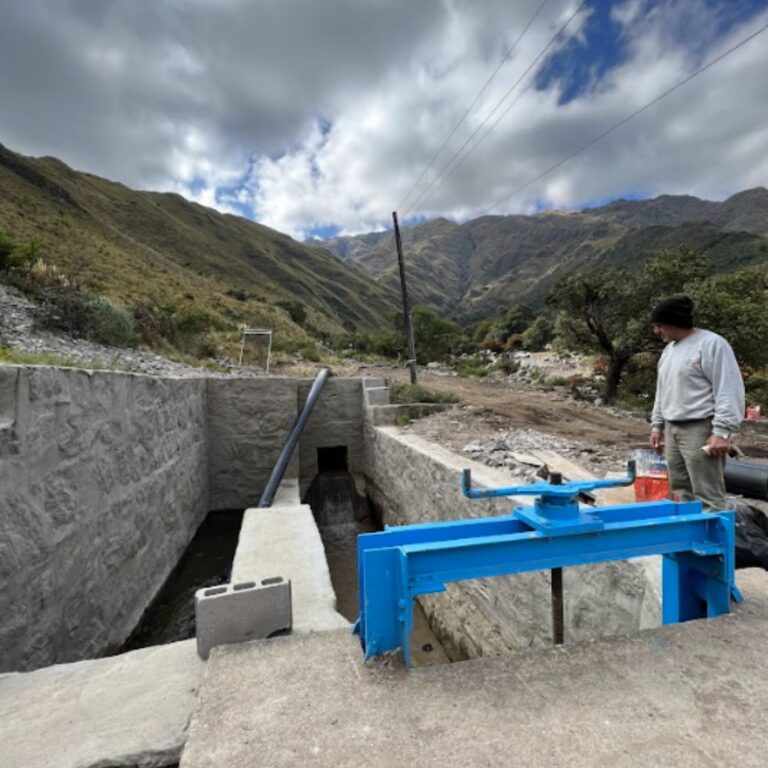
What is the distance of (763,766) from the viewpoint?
1.12 meters

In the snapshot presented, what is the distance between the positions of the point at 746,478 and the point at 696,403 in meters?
1.26

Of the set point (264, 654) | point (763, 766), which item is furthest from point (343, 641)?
point (763, 766)

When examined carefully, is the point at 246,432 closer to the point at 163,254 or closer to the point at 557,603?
the point at 557,603

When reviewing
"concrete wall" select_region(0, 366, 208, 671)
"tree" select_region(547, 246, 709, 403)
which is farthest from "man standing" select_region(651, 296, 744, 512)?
"tree" select_region(547, 246, 709, 403)

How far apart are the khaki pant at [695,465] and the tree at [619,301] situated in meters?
9.29

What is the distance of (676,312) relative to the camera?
267cm

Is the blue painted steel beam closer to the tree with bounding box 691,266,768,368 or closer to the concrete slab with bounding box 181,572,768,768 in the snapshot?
the concrete slab with bounding box 181,572,768,768

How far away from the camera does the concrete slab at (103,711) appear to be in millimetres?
1441

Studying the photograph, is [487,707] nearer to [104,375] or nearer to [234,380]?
[104,375]

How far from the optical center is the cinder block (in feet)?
5.80

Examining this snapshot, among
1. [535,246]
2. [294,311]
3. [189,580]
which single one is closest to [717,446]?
[189,580]

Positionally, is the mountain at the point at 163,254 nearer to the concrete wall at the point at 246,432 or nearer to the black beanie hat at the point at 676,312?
the concrete wall at the point at 246,432

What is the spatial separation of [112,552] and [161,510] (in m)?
1.50

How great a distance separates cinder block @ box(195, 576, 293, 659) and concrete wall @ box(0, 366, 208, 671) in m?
1.39
